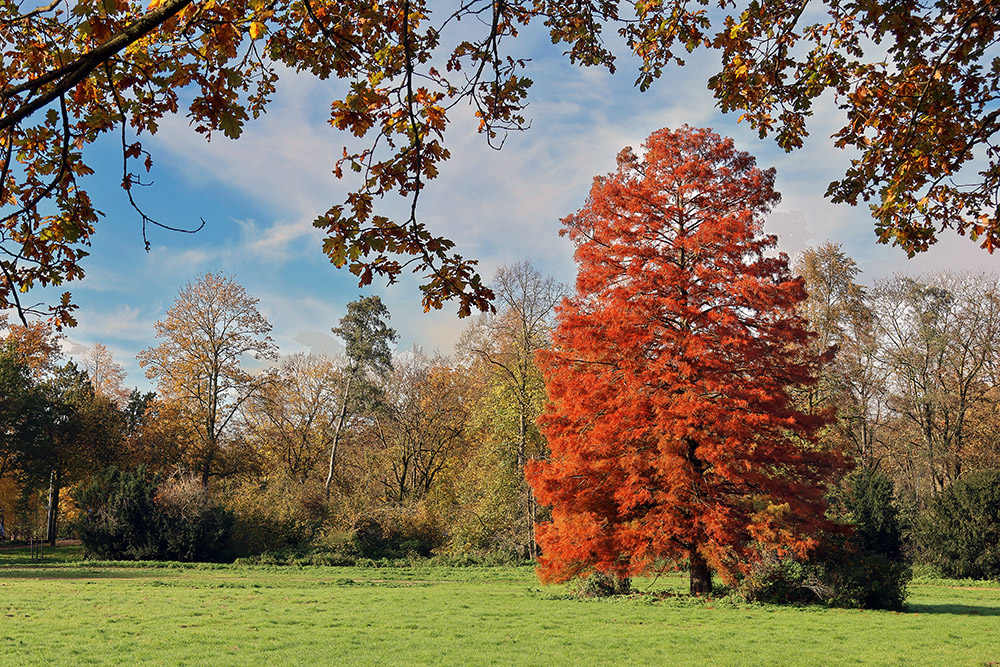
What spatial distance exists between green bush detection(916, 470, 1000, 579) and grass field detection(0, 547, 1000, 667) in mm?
7771

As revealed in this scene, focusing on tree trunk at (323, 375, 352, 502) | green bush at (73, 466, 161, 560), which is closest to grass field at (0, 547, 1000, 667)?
green bush at (73, 466, 161, 560)

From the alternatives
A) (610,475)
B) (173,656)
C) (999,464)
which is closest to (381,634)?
(173,656)

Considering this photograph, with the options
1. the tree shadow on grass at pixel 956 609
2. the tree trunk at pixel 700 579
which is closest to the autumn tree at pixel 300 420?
the tree trunk at pixel 700 579

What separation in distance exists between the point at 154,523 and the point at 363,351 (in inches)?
462

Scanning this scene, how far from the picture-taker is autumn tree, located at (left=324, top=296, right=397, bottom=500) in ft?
108

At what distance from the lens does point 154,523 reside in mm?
26172

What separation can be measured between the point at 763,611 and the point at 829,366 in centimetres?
1716

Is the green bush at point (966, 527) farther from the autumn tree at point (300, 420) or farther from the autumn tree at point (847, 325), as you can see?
the autumn tree at point (300, 420)

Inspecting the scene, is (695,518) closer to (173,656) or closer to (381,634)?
(381,634)

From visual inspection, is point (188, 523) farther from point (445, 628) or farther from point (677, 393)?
point (677, 393)

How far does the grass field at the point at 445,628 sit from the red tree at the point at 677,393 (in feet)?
4.94

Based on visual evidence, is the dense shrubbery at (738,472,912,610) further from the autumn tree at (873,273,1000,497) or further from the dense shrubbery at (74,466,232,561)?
the dense shrubbery at (74,466,232,561)

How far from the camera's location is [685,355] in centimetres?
1432

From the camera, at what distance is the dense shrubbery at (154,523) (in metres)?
26.0
